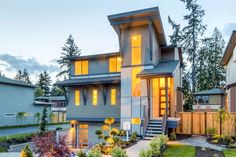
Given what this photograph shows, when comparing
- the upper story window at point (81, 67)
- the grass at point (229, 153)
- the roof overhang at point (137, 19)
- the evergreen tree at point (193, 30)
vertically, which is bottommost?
the grass at point (229, 153)

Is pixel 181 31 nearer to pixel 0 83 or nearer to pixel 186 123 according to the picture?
pixel 186 123

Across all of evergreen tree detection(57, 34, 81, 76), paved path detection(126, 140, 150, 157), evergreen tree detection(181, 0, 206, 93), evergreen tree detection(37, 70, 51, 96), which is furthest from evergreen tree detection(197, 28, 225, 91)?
evergreen tree detection(37, 70, 51, 96)

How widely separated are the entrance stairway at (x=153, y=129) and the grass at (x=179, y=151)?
2160 millimetres

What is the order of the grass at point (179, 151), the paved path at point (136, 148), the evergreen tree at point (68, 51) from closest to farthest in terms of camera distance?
the grass at point (179, 151), the paved path at point (136, 148), the evergreen tree at point (68, 51)

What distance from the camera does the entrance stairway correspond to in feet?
52.0

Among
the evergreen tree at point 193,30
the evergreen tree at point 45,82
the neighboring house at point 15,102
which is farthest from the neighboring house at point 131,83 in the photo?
the evergreen tree at point 45,82

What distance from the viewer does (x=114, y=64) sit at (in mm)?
20891

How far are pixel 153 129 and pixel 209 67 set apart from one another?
27710 millimetres

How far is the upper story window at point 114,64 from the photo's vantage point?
20703mm

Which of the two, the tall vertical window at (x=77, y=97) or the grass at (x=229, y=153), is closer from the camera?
the grass at (x=229, y=153)

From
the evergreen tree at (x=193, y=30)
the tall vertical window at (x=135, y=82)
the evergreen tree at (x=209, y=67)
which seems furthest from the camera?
the evergreen tree at (x=209, y=67)

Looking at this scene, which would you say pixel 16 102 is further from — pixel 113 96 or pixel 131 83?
pixel 131 83

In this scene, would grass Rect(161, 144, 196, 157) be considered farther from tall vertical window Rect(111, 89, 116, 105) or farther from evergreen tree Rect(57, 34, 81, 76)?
evergreen tree Rect(57, 34, 81, 76)

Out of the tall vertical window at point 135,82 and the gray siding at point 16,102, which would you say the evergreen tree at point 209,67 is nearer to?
the tall vertical window at point 135,82
